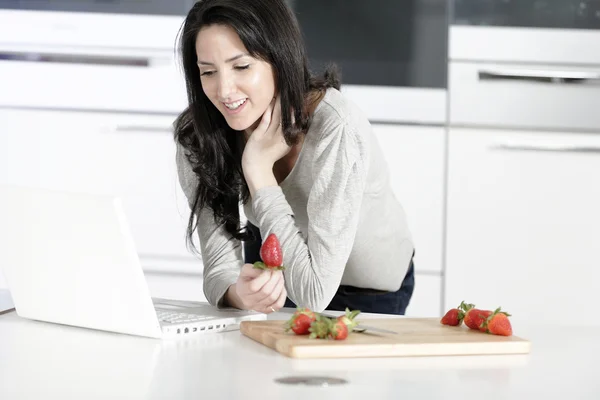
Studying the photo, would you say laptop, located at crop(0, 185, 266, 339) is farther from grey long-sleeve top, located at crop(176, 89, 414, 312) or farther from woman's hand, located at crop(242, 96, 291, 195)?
woman's hand, located at crop(242, 96, 291, 195)

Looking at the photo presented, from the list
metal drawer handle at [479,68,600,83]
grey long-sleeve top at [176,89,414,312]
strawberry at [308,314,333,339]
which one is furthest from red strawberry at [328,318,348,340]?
metal drawer handle at [479,68,600,83]

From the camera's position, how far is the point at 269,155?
180 centimetres

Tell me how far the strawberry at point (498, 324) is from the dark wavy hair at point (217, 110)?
0.61 m

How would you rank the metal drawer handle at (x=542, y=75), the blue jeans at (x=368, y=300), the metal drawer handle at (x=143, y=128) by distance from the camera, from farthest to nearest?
the metal drawer handle at (x=143, y=128) < the metal drawer handle at (x=542, y=75) < the blue jeans at (x=368, y=300)

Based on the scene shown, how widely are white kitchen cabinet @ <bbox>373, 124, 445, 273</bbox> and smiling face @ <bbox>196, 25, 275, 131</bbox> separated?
46.1 inches

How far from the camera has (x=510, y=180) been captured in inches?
114

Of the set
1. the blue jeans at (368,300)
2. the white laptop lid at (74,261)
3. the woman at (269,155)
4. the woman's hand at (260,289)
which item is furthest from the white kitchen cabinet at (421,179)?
the white laptop lid at (74,261)

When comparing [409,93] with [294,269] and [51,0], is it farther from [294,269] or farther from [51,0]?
[294,269]

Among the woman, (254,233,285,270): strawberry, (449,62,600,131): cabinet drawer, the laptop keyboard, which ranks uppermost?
(449,62,600,131): cabinet drawer

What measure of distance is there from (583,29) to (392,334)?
1.87 m

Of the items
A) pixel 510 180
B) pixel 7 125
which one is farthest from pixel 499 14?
pixel 7 125

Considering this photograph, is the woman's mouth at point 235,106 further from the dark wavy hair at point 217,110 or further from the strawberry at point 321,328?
the strawberry at point 321,328

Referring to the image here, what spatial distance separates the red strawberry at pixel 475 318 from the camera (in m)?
1.36

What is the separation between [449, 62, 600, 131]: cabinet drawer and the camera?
2.88 meters
